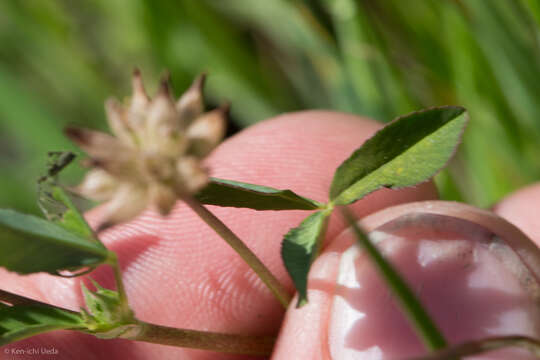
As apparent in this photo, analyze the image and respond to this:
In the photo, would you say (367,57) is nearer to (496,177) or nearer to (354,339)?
(496,177)

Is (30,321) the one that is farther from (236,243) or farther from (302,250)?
(302,250)

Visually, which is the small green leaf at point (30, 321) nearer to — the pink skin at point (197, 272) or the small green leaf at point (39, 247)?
the small green leaf at point (39, 247)

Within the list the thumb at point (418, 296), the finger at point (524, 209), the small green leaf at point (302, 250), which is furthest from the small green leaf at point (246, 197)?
the finger at point (524, 209)

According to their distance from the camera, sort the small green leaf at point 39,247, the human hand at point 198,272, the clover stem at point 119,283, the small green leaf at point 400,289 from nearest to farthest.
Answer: the small green leaf at point 400,289 < the small green leaf at point 39,247 < the clover stem at point 119,283 < the human hand at point 198,272

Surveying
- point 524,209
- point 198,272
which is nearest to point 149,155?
point 198,272

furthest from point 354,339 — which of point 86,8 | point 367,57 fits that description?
point 86,8

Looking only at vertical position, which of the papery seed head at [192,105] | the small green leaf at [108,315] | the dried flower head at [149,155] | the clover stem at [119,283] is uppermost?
the papery seed head at [192,105]

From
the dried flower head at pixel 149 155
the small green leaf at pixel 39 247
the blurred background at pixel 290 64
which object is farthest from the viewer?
the blurred background at pixel 290 64

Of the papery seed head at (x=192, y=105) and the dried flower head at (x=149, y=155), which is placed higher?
the papery seed head at (x=192, y=105)
